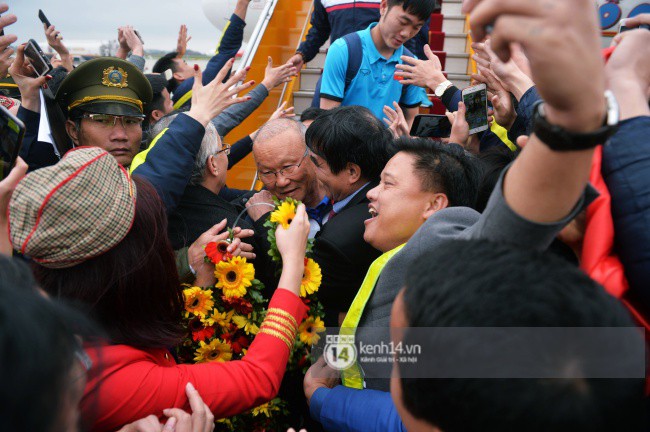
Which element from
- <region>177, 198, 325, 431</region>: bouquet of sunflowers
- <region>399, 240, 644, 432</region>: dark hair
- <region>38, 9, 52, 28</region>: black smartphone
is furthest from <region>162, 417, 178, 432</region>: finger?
<region>38, 9, 52, 28</region>: black smartphone

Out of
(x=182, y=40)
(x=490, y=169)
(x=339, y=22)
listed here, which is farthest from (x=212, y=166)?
(x=182, y=40)

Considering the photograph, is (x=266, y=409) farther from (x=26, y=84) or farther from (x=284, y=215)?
(x=26, y=84)

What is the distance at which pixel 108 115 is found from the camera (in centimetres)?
280

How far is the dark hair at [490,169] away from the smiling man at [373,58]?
62.6 inches

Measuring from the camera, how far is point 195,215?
2461 millimetres

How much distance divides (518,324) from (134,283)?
1.10 metres

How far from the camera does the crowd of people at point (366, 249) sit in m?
0.79

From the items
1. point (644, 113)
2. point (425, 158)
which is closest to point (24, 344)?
point (644, 113)

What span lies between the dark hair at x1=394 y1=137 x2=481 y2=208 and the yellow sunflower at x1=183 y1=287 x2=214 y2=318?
0.89 meters

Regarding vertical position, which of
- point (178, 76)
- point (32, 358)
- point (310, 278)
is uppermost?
point (32, 358)

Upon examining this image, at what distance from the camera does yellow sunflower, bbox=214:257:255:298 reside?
6.58 feet

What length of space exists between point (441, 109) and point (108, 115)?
4.32 m

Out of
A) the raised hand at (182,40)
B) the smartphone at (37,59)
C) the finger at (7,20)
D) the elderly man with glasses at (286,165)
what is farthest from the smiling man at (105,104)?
the raised hand at (182,40)

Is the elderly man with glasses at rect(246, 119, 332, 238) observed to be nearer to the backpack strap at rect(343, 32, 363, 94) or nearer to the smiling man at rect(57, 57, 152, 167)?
the smiling man at rect(57, 57, 152, 167)
